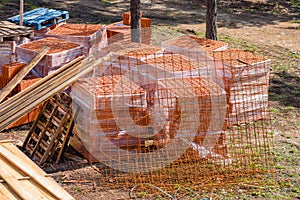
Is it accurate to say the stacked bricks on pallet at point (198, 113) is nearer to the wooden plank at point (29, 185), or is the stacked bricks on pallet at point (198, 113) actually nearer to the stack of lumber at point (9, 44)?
the wooden plank at point (29, 185)

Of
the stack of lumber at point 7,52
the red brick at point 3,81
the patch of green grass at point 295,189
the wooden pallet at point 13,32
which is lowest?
the patch of green grass at point 295,189

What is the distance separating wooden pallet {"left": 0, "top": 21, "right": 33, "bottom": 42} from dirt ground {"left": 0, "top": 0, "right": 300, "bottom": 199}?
2.05 m

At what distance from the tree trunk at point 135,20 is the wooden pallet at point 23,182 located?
6.41m

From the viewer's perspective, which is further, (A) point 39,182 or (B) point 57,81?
(B) point 57,81

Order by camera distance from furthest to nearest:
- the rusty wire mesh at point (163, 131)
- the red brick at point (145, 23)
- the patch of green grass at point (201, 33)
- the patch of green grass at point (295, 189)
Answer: the patch of green grass at point (201, 33) < the red brick at point (145, 23) < the rusty wire mesh at point (163, 131) < the patch of green grass at point (295, 189)

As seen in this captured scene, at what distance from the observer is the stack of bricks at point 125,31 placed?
14469mm

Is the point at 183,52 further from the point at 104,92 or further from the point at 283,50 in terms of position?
the point at 283,50

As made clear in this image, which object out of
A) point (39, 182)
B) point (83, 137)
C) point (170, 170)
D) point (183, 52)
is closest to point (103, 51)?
point (183, 52)

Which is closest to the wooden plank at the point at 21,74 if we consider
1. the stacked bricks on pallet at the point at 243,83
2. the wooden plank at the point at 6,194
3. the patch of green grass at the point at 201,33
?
the stacked bricks on pallet at the point at 243,83

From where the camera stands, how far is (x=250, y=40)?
59.2 feet

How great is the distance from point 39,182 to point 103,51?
193 inches

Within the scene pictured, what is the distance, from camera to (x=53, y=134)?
10266 mm

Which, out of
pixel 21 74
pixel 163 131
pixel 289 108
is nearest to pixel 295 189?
pixel 163 131

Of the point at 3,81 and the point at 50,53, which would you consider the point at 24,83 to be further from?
the point at 50,53
